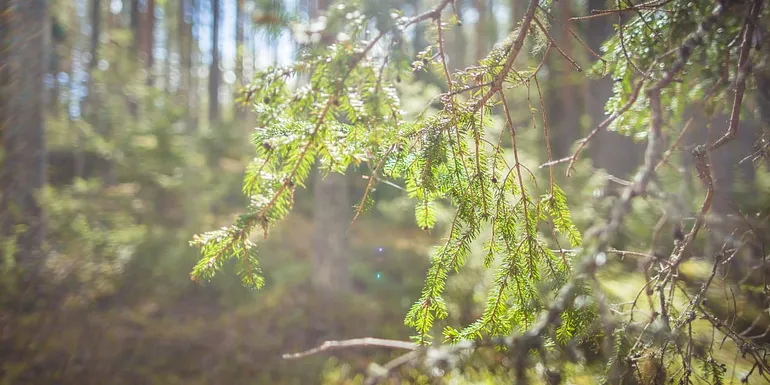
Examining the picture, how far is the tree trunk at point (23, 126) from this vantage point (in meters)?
5.40

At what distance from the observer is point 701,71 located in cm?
219

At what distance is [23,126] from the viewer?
5785 mm

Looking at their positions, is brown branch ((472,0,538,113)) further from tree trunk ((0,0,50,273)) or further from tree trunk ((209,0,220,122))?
tree trunk ((209,0,220,122))

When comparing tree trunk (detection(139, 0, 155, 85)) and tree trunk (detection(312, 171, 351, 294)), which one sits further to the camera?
tree trunk (detection(139, 0, 155, 85))

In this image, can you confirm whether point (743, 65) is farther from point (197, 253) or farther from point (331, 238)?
point (331, 238)

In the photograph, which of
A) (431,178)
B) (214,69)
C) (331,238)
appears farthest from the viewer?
(214,69)

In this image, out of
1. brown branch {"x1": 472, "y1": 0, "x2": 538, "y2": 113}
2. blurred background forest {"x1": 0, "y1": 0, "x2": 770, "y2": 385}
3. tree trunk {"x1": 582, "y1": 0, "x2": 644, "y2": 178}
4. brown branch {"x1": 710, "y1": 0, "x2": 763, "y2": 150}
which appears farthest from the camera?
tree trunk {"x1": 582, "y1": 0, "x2": 644, "y2": 178}

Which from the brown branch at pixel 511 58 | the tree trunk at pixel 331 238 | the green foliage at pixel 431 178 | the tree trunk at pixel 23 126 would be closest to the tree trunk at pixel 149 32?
the tree trunk at pixel 23 126

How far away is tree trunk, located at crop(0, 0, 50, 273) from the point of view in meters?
5.40

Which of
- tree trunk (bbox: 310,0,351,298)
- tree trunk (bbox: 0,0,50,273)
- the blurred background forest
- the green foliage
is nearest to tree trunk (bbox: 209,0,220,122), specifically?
the blurred background forest

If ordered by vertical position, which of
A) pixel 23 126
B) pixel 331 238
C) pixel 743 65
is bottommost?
pixel 331 238

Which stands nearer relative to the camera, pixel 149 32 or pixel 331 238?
pixel 331 238

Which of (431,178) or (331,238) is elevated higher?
(431,178)

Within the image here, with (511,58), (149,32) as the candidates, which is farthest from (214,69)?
(511,58)
